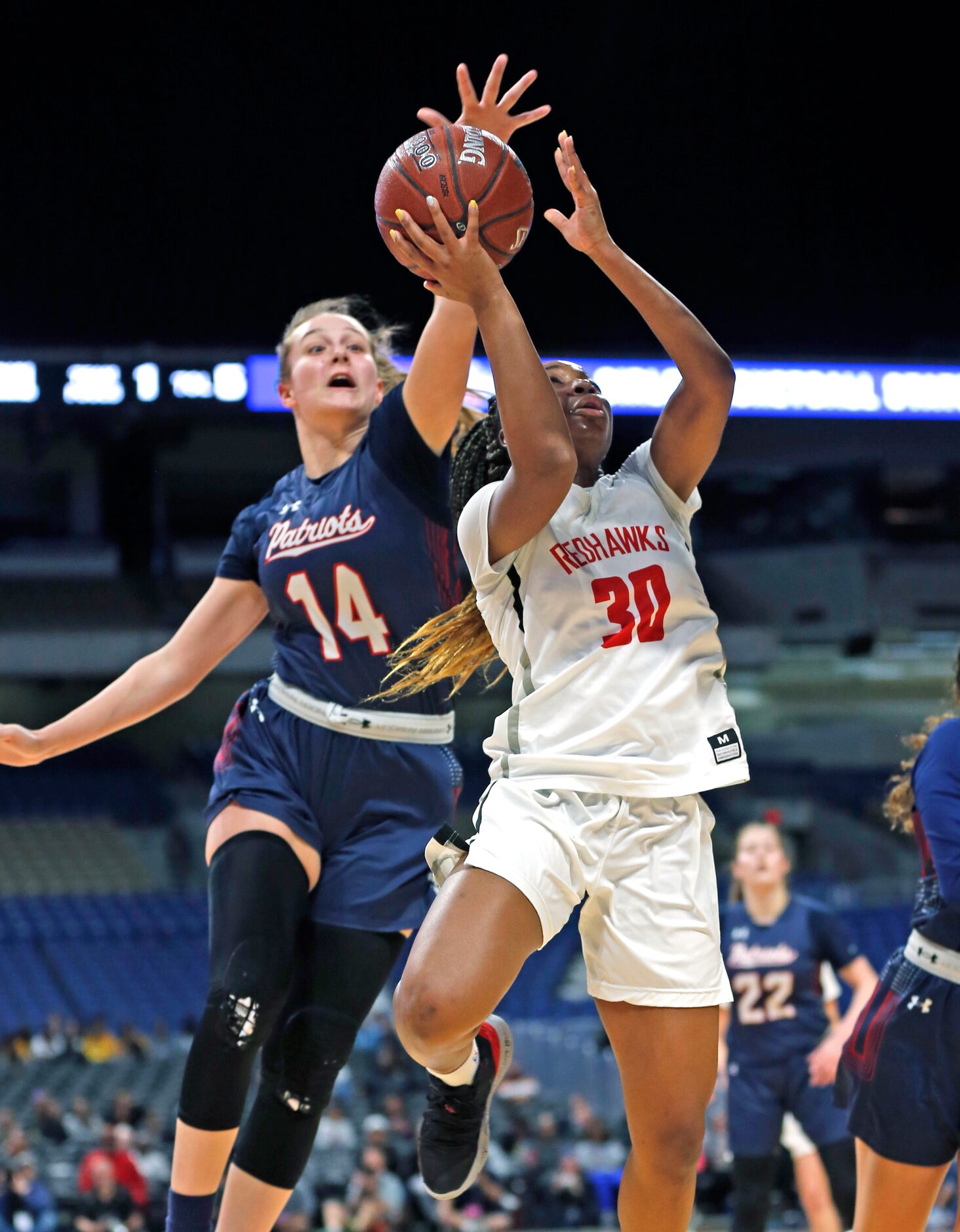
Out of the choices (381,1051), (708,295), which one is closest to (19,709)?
(381,1051)

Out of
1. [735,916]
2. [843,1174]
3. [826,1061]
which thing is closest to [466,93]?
[826,1061]

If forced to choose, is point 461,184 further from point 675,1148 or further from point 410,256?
point 675,1148

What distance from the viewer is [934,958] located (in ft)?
11.1

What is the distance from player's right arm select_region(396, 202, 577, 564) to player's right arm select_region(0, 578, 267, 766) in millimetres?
1273

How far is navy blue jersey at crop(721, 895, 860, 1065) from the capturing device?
615 centimetres

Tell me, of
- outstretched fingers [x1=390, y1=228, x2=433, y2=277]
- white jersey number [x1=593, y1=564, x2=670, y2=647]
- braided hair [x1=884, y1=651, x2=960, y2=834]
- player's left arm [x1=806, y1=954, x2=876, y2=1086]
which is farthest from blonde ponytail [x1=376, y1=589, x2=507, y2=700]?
player's left arm [x1=806, y1=954, x2=876, y2=1086]

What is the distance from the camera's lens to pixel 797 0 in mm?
A: 11688

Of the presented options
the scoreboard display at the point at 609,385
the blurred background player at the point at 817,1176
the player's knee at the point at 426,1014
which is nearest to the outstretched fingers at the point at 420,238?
the player's knee at the point at 426,1014

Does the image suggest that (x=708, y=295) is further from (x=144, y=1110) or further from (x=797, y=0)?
(x=144, y=1110)

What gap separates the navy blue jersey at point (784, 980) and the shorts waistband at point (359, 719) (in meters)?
3.19

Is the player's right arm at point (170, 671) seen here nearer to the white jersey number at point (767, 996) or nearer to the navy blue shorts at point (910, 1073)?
the navy blue shorts at point (910, 1073)

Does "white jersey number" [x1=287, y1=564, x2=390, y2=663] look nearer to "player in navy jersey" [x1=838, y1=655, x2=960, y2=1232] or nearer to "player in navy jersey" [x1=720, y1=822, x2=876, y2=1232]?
"player in navy jersey" [x1=838, y1=655, x2=960, y2=1232]

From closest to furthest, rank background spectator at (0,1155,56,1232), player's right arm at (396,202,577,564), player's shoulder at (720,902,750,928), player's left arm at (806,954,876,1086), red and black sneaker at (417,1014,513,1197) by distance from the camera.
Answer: player's right arm at (396,202,577,564), red and black sneaker at (417,1014,513,1197), player's left arm at (806,954,876,1086), player's shoulder at (720,902,750,928), background spectator at (0,1155,56,1232)

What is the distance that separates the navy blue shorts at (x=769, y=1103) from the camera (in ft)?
19.4
